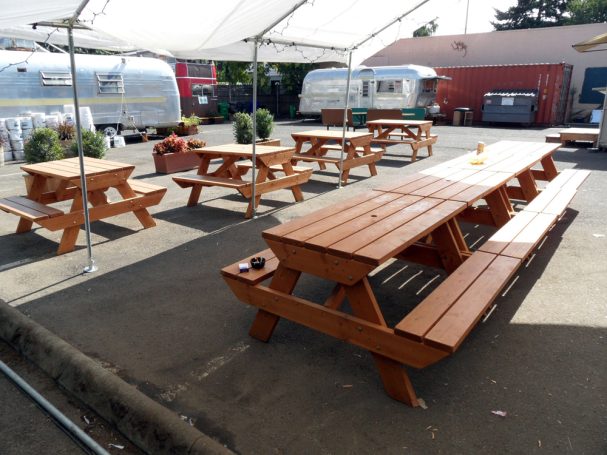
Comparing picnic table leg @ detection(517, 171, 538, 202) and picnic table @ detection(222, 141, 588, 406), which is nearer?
picnic table @ detection(222, 141, 588, 406)

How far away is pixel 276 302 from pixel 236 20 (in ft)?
10.3

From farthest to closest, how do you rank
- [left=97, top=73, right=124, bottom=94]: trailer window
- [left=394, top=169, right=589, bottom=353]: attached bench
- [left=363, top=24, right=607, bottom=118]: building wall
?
[left=363, top=24, right=607, bottom=118]: building wall < [left=97, top=73, right=124, bottom=94]: trailer window < [left=394, top=169, right=589, bottom=353]: attached bench

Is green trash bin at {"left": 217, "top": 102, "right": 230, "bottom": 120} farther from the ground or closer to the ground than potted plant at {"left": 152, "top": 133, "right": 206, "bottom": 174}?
farther from the ground

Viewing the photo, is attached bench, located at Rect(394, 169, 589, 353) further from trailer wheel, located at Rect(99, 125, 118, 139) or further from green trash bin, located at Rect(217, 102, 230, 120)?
green trash bin, located at Rect(217, 102, 230, 120)

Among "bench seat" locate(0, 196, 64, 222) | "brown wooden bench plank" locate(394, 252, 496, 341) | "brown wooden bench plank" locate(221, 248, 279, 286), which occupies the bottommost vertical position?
"bench seat" locate(0, 196, 64, 222)

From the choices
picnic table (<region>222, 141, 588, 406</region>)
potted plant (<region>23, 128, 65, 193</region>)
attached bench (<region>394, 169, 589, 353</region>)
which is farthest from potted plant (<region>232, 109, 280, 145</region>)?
attached bench (<region>394, 169, 589, 353</region>)

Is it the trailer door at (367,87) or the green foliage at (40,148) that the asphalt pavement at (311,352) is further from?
the trailer door at (367,87)

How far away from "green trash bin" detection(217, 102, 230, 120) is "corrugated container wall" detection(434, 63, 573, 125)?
35.6 feet

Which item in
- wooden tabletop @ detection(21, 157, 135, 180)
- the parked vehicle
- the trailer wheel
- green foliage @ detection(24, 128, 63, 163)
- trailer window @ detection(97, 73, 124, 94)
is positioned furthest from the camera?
the parked vehicle

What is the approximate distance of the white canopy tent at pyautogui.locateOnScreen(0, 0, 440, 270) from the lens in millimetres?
3678

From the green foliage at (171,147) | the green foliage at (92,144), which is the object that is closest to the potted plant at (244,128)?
the green foliage at (171,147)

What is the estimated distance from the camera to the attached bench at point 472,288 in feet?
7.52

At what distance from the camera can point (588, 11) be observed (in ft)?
139

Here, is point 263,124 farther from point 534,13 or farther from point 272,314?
point 534,13
